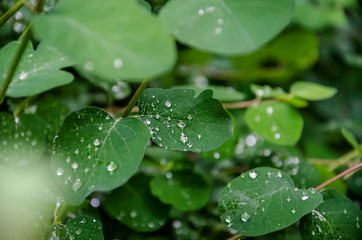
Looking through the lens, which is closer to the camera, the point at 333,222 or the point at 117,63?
the point at 117,63

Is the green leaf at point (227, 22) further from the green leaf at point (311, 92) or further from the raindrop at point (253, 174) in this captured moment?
the green leaf at point (311, 92)

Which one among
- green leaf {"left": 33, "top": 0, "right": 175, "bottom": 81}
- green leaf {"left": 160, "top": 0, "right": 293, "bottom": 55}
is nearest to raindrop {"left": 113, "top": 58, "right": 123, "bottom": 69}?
green leaf {"left": 33, "top": 0, "right": 175, "bottom": 81}

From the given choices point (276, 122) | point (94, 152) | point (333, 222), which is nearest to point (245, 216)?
point (333, 222)

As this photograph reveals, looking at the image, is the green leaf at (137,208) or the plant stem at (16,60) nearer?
the plant stem at (16,60)

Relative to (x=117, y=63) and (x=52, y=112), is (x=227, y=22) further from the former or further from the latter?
(x=52, y=112)

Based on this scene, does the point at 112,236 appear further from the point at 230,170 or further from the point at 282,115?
the point at 282,115

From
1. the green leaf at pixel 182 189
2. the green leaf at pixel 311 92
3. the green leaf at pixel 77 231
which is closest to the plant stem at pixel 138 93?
the green leaf at pixel 77 231
